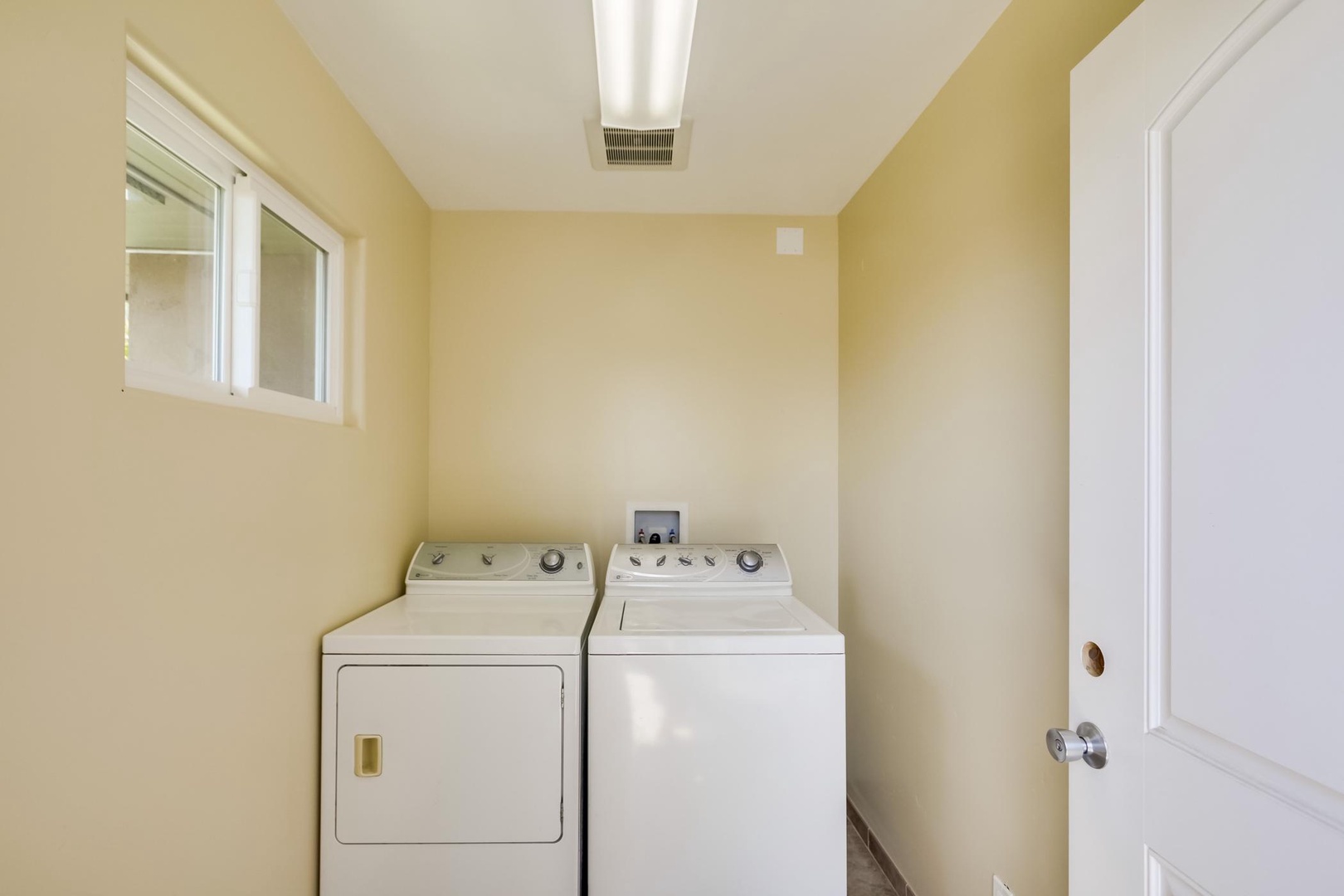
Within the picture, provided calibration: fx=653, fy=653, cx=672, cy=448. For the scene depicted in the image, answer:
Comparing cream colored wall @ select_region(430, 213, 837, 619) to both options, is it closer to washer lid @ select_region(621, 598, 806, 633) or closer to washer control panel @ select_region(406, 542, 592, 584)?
washer control panel @ select_region(406, 542, 592, 584)

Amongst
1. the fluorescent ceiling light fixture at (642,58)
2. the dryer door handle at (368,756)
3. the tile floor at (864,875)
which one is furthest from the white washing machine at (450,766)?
the fluorescent ceiling light fixture at (642,58)

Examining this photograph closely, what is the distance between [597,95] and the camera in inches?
75.0

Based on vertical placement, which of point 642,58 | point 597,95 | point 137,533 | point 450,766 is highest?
point 597,95

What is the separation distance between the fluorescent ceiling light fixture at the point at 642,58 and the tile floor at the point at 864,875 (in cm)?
242

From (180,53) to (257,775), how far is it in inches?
57.3

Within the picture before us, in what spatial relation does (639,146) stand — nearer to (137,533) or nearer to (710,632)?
(710,632)

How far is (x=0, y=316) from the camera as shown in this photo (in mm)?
843

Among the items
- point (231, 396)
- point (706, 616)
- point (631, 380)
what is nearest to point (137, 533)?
point (231, 396)

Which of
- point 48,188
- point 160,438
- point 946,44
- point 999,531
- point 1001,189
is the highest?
point 946,44

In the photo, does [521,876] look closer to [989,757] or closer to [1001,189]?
[989,757]
